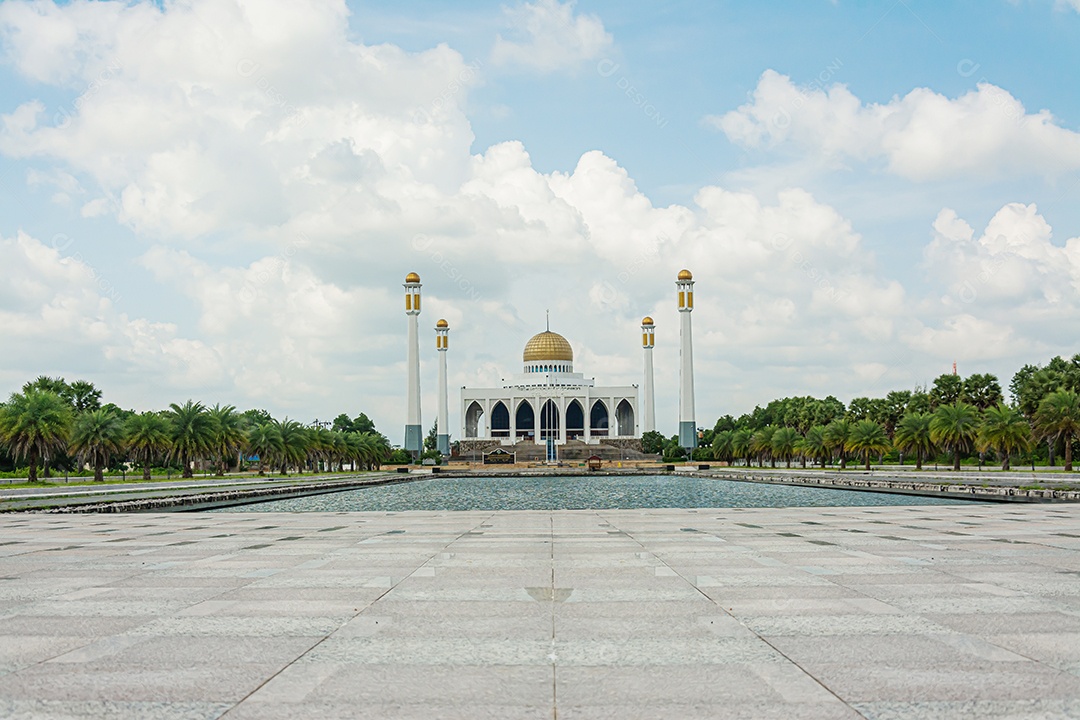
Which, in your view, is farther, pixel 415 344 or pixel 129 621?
pixel 415 344

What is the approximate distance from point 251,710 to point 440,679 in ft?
4.26

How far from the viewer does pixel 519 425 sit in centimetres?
15100

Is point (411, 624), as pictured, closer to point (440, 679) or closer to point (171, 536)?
point (440, 679)

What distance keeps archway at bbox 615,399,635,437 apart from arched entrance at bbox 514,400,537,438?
13744 millimetres

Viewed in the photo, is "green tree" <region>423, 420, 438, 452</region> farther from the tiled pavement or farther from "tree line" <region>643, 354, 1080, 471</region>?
the tiled pavement

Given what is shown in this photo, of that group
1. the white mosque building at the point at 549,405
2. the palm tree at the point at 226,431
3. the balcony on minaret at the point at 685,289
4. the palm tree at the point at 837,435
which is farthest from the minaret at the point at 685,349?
the palm tree at the point at 226,431

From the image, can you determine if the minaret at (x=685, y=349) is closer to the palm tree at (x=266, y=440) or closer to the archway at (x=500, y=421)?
the archway at (x=500, y=421)

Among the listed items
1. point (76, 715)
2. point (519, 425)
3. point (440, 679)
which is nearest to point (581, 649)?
point (440, 679)

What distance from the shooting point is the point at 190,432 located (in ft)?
205

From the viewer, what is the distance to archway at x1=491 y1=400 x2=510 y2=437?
14938cm

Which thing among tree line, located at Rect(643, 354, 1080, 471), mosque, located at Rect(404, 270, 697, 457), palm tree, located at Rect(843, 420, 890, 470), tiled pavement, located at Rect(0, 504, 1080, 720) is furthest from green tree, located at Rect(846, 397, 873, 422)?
tiled pavement, located at Rect(0, 504, 1080, 720)

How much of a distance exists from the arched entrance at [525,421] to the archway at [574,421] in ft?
18.5

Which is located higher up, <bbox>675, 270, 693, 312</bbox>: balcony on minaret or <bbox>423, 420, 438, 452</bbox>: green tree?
<bbox>675, 270, 693, 312</bbox>: balcony on minaret

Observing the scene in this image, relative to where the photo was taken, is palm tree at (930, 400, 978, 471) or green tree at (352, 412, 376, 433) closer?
palm tree at (930, 400, 978, 471)
